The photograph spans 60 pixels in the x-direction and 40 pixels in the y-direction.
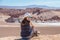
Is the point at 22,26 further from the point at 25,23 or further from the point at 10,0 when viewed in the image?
the point at 10,0

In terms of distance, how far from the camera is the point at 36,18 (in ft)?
13.9

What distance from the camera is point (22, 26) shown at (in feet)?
14.3

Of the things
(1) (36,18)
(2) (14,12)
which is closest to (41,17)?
(1) (36,18)

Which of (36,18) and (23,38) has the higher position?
(36,18)

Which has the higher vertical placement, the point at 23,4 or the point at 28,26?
the point at 23,4

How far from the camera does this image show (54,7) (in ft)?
14.1

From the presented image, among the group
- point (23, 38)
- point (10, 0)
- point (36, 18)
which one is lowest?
point (23, 38)

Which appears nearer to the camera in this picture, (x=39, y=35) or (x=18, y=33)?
(x=18, y=33)

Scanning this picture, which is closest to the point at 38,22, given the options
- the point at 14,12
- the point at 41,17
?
the point at 41,17

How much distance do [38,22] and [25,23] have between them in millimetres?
229

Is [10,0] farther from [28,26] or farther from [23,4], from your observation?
[28,26]

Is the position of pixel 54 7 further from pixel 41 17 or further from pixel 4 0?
pixel 4 0

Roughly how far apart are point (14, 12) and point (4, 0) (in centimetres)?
22

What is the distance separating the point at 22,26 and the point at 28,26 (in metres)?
0.13
